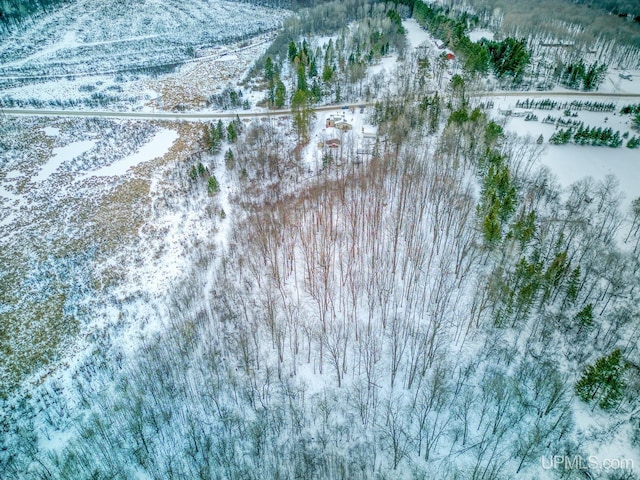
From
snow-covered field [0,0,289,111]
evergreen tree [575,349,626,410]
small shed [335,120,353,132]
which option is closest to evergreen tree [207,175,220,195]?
small shed [335,120,353,132]

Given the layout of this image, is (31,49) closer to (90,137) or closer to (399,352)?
(90,137)

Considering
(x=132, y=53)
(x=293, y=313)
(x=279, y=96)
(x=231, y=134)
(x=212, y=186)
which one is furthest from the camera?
(x=132, y=53)

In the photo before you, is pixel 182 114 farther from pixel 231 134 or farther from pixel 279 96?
pixel 279 96

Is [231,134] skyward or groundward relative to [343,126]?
groundward

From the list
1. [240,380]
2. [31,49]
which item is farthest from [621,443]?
[31,49]

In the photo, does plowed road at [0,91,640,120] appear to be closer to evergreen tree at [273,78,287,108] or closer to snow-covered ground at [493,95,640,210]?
evergreen tree at [273,78,287,108]

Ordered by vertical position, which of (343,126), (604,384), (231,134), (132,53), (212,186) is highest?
(132,53)

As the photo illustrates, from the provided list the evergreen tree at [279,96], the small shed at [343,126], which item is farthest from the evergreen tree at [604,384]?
the evergreen tree at [279,96]

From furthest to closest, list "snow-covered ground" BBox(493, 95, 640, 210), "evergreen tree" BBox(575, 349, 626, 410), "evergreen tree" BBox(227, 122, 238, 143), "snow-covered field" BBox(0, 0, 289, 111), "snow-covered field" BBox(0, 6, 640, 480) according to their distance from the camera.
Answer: "snow-covered field" BBox(0, 0, 289, 111) → "evergreen tree" BBox(227, 122, 238, 143) → "snow-covered ground" BBox(493, 95, 640, 210) → "snow-covered field" BBox(0, 6, 640, 480) → "evergreen tree" BBox(575, 349, 626, 410)

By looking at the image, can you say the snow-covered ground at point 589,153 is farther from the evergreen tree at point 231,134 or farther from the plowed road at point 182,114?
the evergreen tree at point 231,134

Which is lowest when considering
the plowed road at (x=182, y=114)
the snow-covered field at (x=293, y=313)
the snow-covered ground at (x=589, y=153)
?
the snow-covered field at (x=293, y=313)

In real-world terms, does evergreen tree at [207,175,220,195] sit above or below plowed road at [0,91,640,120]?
below

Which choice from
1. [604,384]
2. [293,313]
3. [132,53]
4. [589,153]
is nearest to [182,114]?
[132,53]
